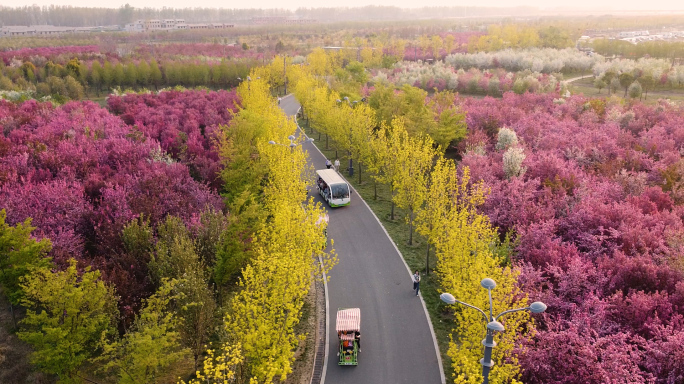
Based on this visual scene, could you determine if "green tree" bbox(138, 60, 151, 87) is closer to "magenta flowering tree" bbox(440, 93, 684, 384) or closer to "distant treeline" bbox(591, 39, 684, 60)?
"magenta flowering tree" bbox(440, 93, 684, 384)

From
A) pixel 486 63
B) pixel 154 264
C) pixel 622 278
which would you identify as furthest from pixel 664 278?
pixel 486 63

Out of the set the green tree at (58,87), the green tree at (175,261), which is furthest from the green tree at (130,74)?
the green tree at (175,261)

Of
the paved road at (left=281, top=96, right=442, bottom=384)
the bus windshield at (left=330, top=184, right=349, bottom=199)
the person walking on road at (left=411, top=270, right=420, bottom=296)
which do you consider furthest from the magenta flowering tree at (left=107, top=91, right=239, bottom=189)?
the person walking on road at (left=411, top=270, right=420, bottom=296)

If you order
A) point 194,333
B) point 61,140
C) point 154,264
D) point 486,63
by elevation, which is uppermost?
point 486,63

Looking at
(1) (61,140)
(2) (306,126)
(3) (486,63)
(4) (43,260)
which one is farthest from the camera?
(3) (486,63)

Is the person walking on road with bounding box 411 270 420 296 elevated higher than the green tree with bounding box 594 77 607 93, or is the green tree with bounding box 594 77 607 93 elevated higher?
the green tree with bounding box 594 77 607 93

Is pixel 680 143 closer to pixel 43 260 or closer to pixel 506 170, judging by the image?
pixel 506 170
